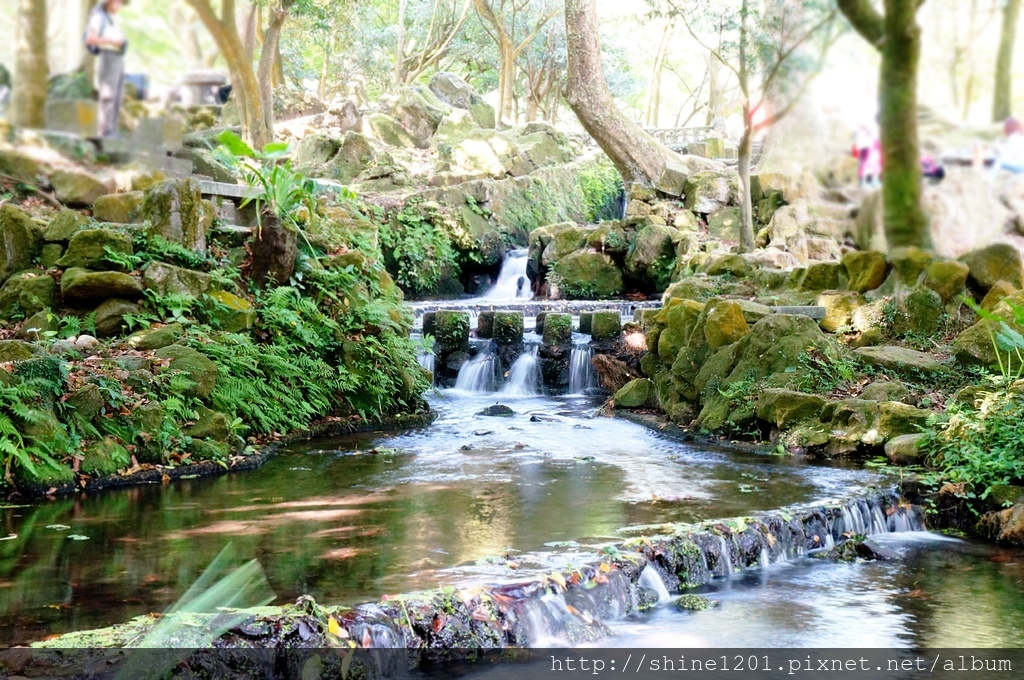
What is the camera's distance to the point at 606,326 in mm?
14320

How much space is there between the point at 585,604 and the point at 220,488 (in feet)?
12.8

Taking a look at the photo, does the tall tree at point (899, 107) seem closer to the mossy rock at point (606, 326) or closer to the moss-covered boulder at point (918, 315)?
the moss-covered boulder at point (918, 315)

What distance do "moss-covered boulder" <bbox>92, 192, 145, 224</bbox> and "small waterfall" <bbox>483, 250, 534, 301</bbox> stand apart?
10615 mm

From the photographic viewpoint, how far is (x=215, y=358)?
9.18 metres

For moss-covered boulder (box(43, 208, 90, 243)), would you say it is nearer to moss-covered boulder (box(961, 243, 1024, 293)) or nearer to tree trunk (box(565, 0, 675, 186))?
moss-covered boulder (box(961, 243, 1024, 293))

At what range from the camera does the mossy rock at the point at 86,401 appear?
7629 millimetres

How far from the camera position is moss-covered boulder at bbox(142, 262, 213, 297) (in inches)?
→ 370

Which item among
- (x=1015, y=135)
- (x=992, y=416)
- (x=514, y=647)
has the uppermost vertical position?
(x=1015, y=135)

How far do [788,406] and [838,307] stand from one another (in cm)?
179

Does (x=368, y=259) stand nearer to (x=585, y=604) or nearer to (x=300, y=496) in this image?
(x=300, y=496)

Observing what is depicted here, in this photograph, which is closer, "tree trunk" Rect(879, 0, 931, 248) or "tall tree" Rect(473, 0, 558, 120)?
"tree trunk" Rect(879, 0, 931, 248)

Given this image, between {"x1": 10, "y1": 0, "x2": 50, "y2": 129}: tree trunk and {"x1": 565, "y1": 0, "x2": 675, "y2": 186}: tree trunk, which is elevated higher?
{"x1": 565, "y1": 0, "x2": 675, "y2": 186}: tree trunk

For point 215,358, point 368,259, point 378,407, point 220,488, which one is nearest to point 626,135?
point 368,259

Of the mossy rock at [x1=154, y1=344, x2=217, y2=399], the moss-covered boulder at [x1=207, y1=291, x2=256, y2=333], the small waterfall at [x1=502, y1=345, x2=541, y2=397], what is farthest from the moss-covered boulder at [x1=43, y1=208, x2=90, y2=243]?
the small waterfall at [x1=502, y1=345, x2=541, y2=397]
